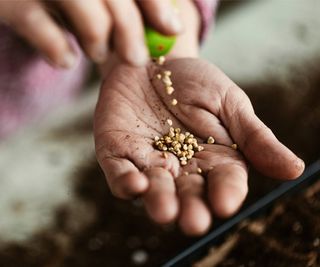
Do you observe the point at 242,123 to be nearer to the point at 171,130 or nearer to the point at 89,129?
the point at 171,130

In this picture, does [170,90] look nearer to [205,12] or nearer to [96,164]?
[205,12]

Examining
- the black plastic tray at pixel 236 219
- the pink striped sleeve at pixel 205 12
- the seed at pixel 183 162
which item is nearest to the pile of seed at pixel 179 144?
the seed at pixel 183 162

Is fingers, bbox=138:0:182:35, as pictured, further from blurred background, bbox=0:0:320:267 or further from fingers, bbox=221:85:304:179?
blurred background, bbox=0:0:320:267

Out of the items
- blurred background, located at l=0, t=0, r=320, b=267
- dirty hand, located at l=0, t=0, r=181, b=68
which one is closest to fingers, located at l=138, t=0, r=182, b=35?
dirty hand, located at l=0, t=0, r=181, b=68

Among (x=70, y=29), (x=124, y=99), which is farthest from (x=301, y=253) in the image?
(x=70, y=29)

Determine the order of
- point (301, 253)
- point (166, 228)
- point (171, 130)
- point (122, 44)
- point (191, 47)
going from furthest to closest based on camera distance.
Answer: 1. point (166, 228)
2. point (191, 47)
3. point (301, 253)
4. point (171, 130)
5. point (122, 44)
